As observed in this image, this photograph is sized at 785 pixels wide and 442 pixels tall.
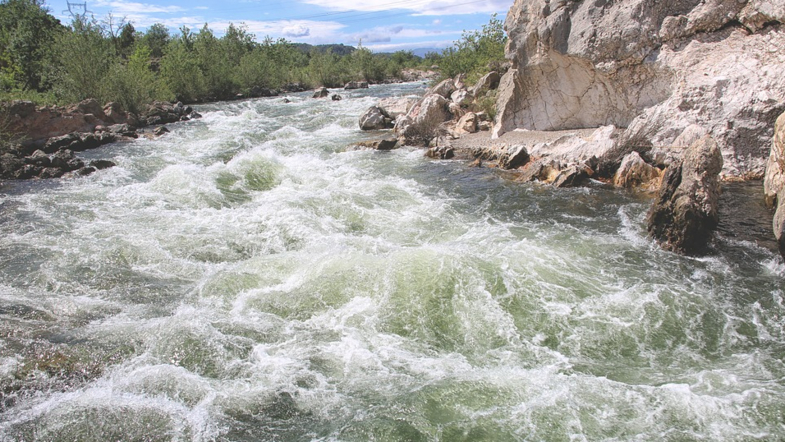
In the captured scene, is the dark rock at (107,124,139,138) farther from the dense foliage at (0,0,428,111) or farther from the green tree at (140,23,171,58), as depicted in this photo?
the green tree at (140,23,171,58)

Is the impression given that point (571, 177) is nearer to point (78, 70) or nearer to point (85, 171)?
point (85, 171)

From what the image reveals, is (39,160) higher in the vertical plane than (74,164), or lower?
higher

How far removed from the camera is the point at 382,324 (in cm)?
621

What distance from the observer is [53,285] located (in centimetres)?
741

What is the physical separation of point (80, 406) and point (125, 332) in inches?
54.6

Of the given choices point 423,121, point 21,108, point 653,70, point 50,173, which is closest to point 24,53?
point 21,108

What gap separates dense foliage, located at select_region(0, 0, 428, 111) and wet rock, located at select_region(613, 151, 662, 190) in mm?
23021

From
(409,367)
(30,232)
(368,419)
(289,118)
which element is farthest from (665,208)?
(289,118)

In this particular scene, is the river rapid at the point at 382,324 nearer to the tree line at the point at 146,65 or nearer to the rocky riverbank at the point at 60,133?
the rocky riverbank at the point at 60,133

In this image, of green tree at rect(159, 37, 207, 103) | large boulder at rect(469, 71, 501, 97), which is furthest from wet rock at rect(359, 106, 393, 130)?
green tree at rect(159, 37, 207, 103)

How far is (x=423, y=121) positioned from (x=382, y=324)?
1445cm

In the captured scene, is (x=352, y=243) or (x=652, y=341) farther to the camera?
(x=352, y=243)

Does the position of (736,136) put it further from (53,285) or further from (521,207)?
(53,285)

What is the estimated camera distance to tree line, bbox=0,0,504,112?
2531 cm
